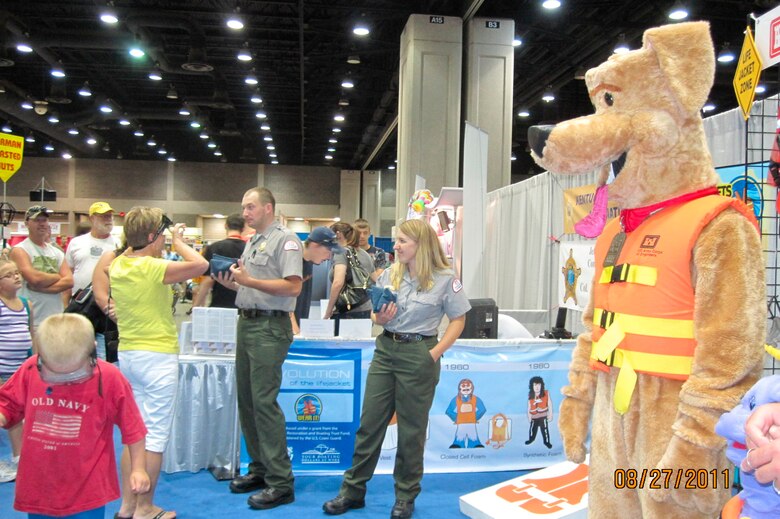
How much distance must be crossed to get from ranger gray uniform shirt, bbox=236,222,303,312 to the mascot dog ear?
83.6 inches

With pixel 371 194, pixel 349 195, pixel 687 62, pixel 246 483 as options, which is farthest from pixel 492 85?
pixel 349 195

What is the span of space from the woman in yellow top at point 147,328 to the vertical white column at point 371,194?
76.4ft

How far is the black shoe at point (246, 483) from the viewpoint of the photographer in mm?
3580

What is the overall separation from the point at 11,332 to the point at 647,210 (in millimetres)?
3548

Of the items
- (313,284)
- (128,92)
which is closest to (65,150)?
(128,92)

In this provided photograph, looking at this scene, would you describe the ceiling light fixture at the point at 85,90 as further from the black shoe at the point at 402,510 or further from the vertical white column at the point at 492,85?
the black shoe at the point at 402,510

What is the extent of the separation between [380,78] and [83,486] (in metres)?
13.9

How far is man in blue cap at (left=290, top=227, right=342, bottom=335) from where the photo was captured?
4375 millimetres

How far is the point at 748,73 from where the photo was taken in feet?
6.95

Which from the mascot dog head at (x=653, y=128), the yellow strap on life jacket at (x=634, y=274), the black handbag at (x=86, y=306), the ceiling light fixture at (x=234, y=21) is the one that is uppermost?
the ceiling light fixture at (x=234, y=21)

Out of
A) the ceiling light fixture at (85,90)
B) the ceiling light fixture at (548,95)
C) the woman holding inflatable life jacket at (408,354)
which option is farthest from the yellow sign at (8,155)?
the ceiling light fixture at (548,95)

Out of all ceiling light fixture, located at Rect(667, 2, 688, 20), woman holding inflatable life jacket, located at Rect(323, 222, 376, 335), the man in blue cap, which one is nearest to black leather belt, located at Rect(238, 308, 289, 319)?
the man in blue cap

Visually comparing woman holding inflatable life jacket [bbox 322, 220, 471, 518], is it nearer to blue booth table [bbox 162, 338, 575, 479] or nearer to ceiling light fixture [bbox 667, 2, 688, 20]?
blue booth table [bbox 162, 338, 575, 479]

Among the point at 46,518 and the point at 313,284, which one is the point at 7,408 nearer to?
the point at 46,518
